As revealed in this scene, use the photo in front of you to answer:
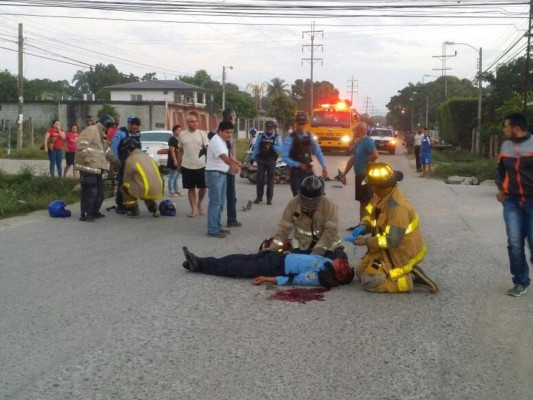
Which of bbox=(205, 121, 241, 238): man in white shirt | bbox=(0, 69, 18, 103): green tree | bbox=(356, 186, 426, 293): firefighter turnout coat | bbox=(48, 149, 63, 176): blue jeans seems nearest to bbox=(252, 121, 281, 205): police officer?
bbox=(205, 121, 241, 238): man in white shirt

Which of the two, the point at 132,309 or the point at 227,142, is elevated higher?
the point at 227,142

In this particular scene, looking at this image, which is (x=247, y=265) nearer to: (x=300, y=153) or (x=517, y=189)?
(x=517, y=189)

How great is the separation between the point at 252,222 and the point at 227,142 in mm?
1598

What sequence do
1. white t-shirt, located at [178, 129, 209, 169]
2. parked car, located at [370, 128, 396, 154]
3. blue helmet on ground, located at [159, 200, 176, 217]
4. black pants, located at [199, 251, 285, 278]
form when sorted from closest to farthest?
1. black pants, located at [199, 251, 285, 278]
2. white t-shirt, located at [178, 129, 209, 169]
3. blue helmet on ground, located at [159, 200, 176, 217]
4. parked car, located at [370, 128, 396, 154]

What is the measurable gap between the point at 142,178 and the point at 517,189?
702cm

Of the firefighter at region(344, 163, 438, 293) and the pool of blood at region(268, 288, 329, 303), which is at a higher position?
the firefighter at region(344, 163, 438, 293)

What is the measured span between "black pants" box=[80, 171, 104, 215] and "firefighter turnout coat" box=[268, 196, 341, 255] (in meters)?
5.23

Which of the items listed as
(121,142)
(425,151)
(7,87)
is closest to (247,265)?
(121,142)

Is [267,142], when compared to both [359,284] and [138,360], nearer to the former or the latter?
[359,284]

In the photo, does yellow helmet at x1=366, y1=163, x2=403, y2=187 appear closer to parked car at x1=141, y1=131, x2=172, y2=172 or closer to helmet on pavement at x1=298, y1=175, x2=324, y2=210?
helmet on pavement at x1=298, y1=175, x2=324, y2=210

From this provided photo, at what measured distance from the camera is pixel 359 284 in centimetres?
719

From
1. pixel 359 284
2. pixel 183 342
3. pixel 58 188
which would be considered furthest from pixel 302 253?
pixel 58 188

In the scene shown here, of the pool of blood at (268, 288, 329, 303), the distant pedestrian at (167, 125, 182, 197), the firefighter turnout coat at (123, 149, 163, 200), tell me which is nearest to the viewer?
the pool of blood at (268, 288, 329, 303)

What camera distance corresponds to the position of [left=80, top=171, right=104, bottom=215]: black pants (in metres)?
11.6
